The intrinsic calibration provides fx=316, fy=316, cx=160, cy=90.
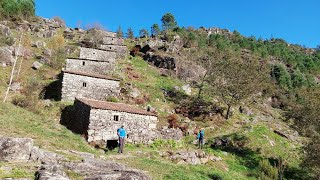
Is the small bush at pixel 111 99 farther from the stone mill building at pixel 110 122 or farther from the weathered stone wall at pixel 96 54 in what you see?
the weathered stone wall at pixel 96 54

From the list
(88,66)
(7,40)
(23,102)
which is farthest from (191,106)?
(7,40)

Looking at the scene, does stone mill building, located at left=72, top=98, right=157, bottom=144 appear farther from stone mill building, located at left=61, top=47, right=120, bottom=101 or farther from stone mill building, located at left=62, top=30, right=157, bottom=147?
stone mill building, located at left=61, top=47, right=120, bottom=101

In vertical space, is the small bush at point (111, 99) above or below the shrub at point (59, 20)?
below

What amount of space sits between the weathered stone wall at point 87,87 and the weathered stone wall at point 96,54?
1649 centimetres

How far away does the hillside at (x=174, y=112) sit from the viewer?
2217cm

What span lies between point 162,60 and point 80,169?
162 ft

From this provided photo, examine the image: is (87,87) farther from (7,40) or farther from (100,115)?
(7,40)

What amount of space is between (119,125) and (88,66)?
1935 centimetres

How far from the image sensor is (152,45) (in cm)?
7150

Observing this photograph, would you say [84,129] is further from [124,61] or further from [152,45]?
[152,45]

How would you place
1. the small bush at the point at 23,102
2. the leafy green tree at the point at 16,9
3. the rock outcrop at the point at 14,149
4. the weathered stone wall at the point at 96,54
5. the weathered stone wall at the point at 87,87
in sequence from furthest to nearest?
1. the leafy green tree at the point at 16,9
2. the weathered stone wall at the point at 96,54
3. the weathered stone wall at the point at 87,87
4. the small bush at the point at 23,102
5. the rock outcrop at the point at 14,149

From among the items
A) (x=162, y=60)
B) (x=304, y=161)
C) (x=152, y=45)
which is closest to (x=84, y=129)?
(x=304, y=161)

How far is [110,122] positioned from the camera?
27.3 metres

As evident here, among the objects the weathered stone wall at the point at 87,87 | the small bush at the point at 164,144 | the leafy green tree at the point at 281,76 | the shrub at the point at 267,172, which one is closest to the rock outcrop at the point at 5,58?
the weathered stone wall at the point at 87,87
